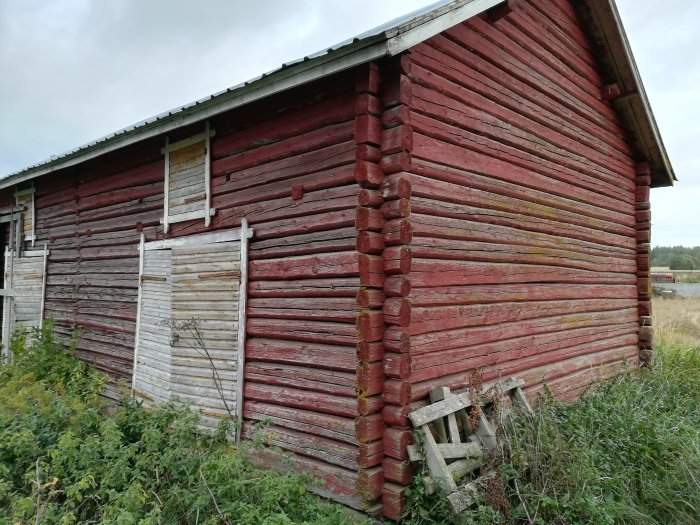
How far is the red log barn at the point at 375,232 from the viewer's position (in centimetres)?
420

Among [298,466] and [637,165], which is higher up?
[637,165]

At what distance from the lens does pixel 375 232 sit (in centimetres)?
424

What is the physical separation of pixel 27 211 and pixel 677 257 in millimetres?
70612

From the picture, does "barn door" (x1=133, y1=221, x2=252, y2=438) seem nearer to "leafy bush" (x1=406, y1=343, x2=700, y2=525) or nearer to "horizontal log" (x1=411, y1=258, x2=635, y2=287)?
"horizontal log" (x1=411, y1=258, x2=635, y2=287)

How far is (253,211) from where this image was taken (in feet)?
17.3

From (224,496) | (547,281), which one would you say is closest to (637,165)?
(547,281)

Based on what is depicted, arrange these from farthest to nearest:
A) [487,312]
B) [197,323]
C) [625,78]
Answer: [625,78]
[197,323]
[487,312]

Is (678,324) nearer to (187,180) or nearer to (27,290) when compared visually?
(187,180)

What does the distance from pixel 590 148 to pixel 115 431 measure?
734cm

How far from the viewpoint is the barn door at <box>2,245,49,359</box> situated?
9258mm

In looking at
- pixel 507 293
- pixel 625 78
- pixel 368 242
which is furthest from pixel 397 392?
pixel 625 78

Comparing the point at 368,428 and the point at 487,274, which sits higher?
the point at 487,274

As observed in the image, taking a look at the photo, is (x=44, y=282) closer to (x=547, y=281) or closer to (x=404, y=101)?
(x=404, y=101)

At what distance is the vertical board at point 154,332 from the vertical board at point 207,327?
282mm
